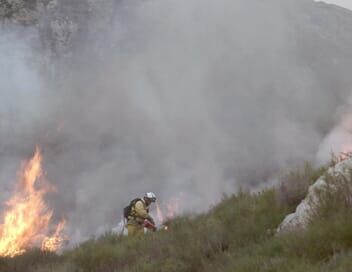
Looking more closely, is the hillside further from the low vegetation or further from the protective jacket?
the low vegetation

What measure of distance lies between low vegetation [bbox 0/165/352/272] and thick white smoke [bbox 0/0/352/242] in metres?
11.8

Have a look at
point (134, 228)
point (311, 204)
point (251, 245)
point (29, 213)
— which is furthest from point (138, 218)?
point (29, 213)

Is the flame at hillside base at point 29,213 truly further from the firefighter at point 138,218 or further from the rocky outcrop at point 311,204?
the rocky outcrop at point 311,204

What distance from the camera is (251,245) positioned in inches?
164

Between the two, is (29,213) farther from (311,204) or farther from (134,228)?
(311,204)

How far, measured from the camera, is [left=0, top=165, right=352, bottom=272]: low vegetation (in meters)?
3.29

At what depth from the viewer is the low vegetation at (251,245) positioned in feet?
10.8

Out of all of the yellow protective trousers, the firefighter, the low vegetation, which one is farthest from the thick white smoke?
the low vegetation

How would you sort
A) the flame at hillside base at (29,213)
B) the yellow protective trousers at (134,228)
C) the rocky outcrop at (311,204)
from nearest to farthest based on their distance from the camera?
the rocky outcrop at (311,204)
the yellow protective trousers at (134,228)
the flame at hillside base at (29,213)

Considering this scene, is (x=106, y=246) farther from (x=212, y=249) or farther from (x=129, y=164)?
(x=129, y=164)

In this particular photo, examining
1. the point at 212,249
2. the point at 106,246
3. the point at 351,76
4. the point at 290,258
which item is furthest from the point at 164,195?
the point at 290,258

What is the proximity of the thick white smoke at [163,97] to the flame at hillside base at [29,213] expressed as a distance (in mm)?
660

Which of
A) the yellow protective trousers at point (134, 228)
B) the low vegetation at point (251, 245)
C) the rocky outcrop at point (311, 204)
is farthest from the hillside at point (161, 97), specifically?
the rocky outcrop at point (311, 204)

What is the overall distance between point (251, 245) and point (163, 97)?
62.4 feet
